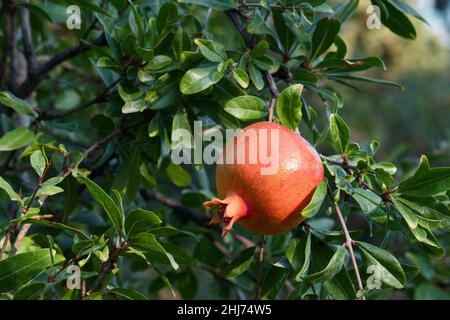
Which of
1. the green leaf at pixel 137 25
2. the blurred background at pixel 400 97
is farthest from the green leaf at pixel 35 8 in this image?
the blurred background at pixel 400 97

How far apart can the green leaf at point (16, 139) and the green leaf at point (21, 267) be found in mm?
305

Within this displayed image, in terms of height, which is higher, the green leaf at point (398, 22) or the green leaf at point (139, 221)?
the green leaf at point (398, 22)

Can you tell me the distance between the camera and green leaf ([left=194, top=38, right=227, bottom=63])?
84 centimetres

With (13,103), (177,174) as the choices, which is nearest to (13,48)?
(13,103)

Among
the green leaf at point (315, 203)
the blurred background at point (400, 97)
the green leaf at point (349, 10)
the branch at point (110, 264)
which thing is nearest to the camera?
the green leaf at point (315, 203)

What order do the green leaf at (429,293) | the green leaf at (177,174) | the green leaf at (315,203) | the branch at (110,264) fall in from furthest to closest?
the green leaf at (429,293) < the green leaf at (177,174) < the branch at (110,264) < the green leaf at (315,203)

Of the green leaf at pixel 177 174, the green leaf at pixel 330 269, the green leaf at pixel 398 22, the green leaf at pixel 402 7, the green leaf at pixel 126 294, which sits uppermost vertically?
the green leaf at pixel 402 7

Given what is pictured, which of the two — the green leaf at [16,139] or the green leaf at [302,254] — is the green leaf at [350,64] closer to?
the green leaf at [302,254]

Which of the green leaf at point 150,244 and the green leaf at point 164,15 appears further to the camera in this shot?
the green leaf at point 164,15

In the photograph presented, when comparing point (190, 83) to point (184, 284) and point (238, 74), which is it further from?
point (184, 284)

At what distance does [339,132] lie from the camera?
820mm

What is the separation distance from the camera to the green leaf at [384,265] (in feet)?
2.62

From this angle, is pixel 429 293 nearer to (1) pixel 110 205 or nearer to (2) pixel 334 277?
(2) pixel 334 277

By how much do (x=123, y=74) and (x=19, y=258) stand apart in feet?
1.14
